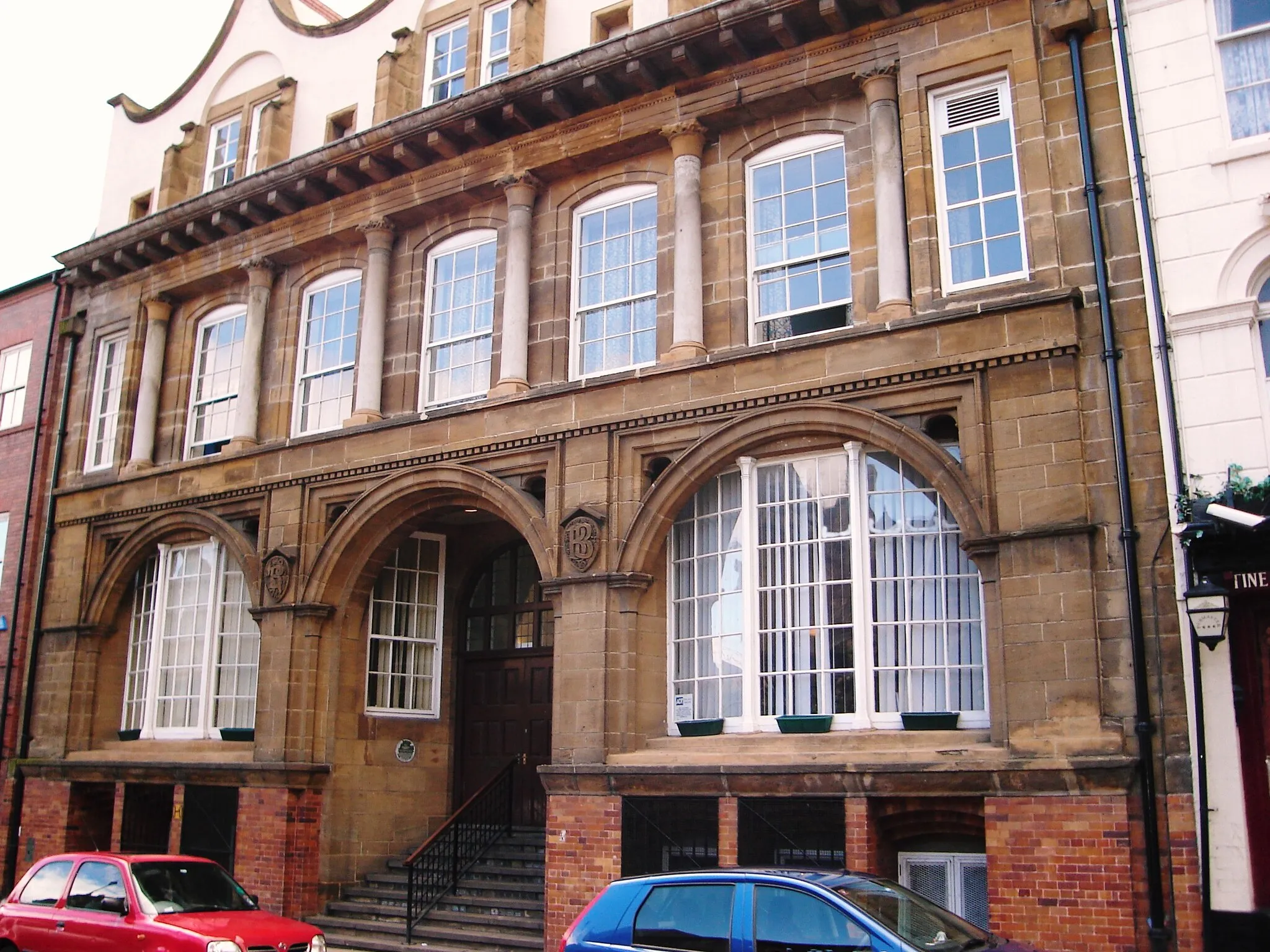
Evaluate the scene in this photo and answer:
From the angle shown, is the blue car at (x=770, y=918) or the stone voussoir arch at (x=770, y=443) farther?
the stone voussoir arch at (x=770, y=443)

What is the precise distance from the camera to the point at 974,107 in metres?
12.9

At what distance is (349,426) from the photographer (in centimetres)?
1628

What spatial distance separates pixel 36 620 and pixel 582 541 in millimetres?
10923

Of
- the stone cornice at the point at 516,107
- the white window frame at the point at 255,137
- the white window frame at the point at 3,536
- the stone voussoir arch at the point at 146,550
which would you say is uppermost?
the white window frame at the point at 255,137

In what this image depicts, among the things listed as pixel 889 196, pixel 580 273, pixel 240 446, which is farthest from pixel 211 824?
pixel 889 196

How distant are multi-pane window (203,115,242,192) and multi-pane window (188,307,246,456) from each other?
2367 mm

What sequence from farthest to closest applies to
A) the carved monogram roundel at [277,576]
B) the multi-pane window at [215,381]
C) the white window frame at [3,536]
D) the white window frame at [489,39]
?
1. the white window frame at [3,536]
2. the multi-pane window at [215,381]
3. the white window frame at [489,39]
4. the carved monogram roundel at [277,576]

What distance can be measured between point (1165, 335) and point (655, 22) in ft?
23.1

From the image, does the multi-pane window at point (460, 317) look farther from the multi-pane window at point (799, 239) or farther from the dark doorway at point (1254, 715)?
the dark doorway at point (1254, 715)

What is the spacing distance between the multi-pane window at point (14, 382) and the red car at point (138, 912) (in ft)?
39.6

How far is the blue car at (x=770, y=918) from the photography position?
6906mm

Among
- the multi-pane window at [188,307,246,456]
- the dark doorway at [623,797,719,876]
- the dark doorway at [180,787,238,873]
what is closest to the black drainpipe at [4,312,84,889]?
the multi-pane window at [188,307,246,456]

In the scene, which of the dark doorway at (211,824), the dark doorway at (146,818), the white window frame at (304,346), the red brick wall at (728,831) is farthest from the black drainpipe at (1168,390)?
the dark doorway at (146,818)

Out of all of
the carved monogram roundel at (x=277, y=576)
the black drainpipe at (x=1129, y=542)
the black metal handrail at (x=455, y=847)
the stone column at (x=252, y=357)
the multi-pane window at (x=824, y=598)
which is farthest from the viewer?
the stone column at (x=252, y=357)
